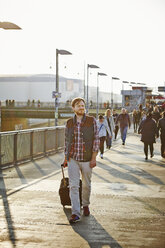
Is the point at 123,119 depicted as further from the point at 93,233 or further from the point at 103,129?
the point at 93,233

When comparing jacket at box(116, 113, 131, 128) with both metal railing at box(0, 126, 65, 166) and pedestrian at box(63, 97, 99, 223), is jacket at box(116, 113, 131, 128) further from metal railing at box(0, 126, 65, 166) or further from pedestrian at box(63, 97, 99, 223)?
pedestrian at box(63, 97, 99, 223)

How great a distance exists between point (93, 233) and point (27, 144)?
9064mm

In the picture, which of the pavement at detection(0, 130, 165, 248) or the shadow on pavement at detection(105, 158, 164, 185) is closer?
the pavement at detection(0, 130, 165, 248)

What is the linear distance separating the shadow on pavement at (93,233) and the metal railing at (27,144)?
661 cm

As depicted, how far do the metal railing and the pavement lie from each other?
0.90 m

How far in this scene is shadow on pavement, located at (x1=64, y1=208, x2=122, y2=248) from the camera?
18.9 feet

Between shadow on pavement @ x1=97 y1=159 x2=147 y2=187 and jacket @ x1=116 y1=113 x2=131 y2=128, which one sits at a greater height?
jacket @ x1=116 y1=113 x2=131 y2=128

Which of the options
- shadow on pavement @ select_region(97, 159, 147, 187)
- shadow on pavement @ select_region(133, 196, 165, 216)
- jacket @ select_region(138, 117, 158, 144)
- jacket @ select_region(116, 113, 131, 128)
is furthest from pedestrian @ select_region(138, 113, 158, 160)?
shadow on pavement @ select_region(133, 196, 165, 216)

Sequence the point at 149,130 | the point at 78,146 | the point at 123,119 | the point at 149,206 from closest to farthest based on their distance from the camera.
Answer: the point at 78,146 → the point at 149,206 → the point at 149,130 → the point at 123,119

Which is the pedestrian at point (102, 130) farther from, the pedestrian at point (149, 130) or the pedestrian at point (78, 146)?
the pedestrian at point (78, 146)

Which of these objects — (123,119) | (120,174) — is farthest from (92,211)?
(123,119)

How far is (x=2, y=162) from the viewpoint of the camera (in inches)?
532

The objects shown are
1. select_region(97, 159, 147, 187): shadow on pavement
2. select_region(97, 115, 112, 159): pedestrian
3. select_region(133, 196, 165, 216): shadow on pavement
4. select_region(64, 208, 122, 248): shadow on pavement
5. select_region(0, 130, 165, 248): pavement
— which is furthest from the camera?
select_region(97, 115, 112, 159): pedestrian

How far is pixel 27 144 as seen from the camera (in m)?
15.1
